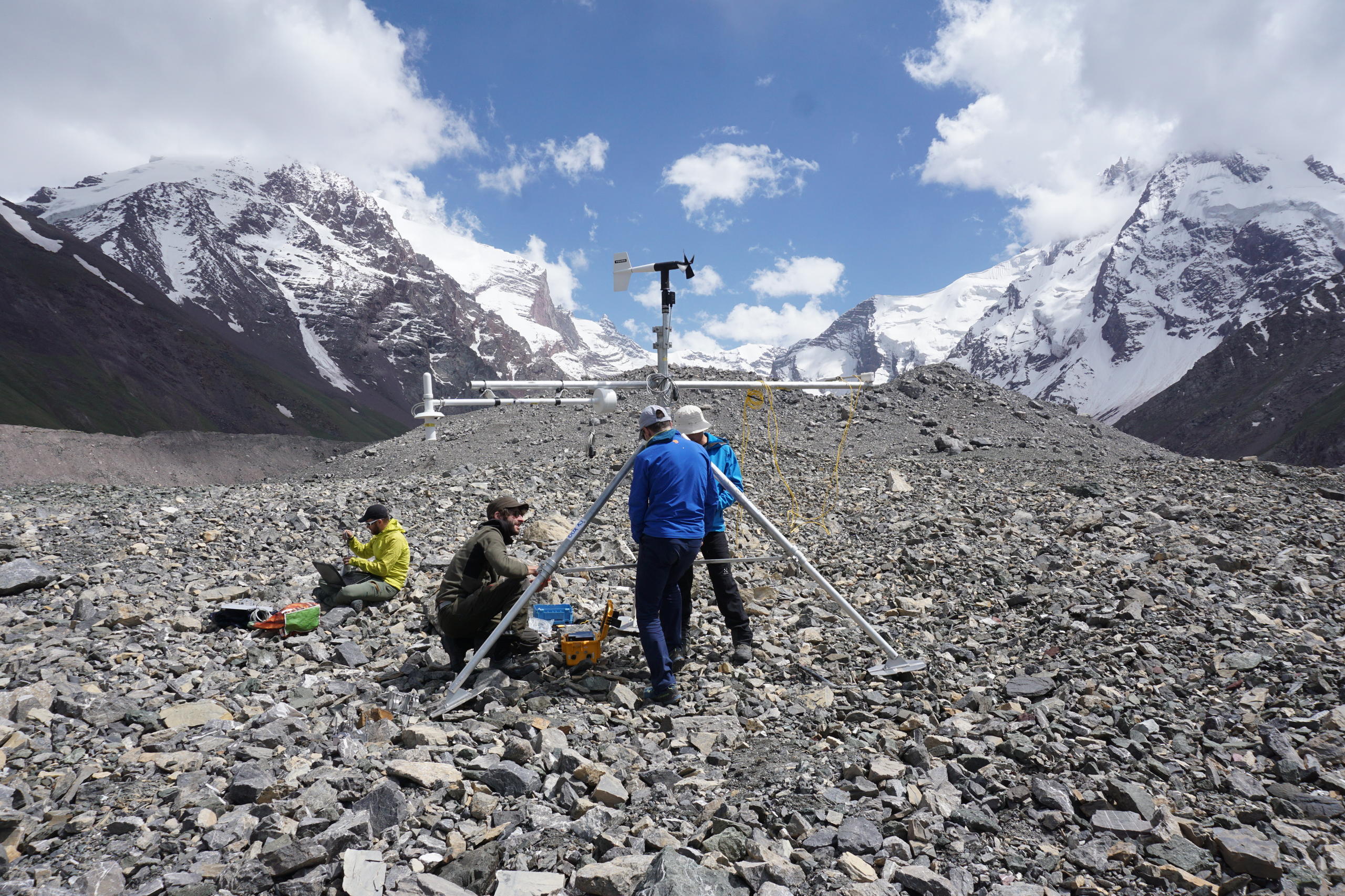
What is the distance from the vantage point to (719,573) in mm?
7359

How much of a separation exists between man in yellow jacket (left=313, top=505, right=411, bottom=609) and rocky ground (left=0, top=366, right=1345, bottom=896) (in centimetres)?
23

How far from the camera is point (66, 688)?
5.89 meters

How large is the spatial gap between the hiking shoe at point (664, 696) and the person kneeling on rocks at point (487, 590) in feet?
5.18

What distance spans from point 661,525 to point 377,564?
15.4ft

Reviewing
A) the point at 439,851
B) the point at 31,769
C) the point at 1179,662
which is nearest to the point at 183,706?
the point at 31,769

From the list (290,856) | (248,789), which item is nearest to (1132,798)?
(290,856)

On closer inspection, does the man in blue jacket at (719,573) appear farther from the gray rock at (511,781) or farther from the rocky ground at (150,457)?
the rocky ground at (150,457)

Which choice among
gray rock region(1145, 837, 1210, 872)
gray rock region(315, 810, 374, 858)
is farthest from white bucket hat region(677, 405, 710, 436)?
gray rock region(1145, 837, 1210, 872)

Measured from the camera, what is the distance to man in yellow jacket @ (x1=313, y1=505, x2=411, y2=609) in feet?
29.0

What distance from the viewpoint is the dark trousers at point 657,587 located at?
6301 millimetres

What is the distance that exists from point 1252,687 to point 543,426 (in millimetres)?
25196

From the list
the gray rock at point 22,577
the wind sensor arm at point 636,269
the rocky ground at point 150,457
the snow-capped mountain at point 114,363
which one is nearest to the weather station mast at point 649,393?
the wind sensor arm at point 636,269

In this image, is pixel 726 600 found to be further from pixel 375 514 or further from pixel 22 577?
pixel 22 577

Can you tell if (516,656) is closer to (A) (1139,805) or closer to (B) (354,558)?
(B) (354,558)
